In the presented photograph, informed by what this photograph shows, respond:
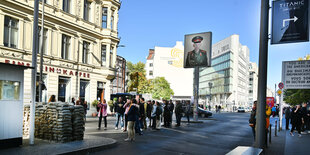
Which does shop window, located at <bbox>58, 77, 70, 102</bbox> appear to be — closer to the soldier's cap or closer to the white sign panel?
the soldier's cap

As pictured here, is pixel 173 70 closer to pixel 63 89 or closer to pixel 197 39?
pixel 197 39

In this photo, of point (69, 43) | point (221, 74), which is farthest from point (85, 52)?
point (221, 74)

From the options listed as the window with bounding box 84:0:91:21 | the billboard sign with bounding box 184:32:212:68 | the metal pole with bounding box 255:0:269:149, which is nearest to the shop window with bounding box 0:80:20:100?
the metal pole with bounding box 255:0:269:149

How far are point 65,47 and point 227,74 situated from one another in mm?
85418

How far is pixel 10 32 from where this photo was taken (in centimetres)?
2244

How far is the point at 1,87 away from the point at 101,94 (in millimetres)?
24820

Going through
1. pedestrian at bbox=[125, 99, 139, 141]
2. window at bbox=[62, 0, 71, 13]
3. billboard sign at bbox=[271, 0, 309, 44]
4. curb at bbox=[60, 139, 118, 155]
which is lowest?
curb at bbox=[60, 139, 118, 155]

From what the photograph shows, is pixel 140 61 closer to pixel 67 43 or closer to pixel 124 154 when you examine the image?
pixel 67 43

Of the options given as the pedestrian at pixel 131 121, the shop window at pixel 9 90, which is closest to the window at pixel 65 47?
the pedestrian at pixel 131 121

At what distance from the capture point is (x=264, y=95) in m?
7.71

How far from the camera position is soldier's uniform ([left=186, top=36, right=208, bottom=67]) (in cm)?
2689

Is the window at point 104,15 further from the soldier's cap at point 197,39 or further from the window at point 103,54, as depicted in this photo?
the soldier's cap at point 197,39

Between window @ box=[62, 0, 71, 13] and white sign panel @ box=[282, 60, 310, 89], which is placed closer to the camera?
white sign panel @ box=[282, 60, 310, 89]

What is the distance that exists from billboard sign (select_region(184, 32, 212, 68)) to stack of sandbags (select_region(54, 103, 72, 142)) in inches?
709
